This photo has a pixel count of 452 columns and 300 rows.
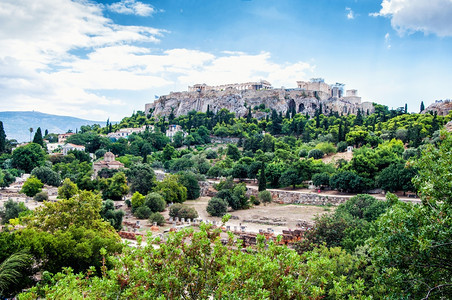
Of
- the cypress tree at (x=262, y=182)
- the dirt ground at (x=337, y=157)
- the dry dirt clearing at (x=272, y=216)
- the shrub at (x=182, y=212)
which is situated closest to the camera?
the dry dirt clearing at (x=272, y=216)

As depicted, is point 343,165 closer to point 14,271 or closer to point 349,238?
point 349,238

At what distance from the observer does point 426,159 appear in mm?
6934

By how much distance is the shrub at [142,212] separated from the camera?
26.2 metres

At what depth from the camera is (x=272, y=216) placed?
26953mm

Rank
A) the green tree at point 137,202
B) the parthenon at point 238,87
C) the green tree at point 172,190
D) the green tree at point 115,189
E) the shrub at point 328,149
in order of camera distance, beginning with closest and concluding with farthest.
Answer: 1. the green tree at point 137,202
2. the green tree at point 172,190
3. the green tree at point 115,189
4. the shrub at point 328,149
5. the parthenon at point 238,87

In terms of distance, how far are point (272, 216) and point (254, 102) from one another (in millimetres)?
58420

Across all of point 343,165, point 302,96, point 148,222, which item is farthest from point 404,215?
point 302,96

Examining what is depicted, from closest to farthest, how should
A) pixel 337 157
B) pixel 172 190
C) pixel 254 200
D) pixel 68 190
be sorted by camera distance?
1. pixel 68 190
2. pixel 172 190
3. pixel 254 200
4. pixel 337 157

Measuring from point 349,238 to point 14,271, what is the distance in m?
11.6

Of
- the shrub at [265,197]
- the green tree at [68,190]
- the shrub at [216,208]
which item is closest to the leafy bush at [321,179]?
the shrub at [265,197]

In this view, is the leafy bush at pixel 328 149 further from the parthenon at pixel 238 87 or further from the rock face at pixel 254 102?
the parthenon at pixel 238 87

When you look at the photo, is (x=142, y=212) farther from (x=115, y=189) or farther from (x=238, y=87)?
(x=238, y=87)

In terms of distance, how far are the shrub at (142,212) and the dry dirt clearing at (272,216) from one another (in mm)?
3968

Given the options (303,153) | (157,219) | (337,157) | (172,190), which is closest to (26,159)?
(172,190)
